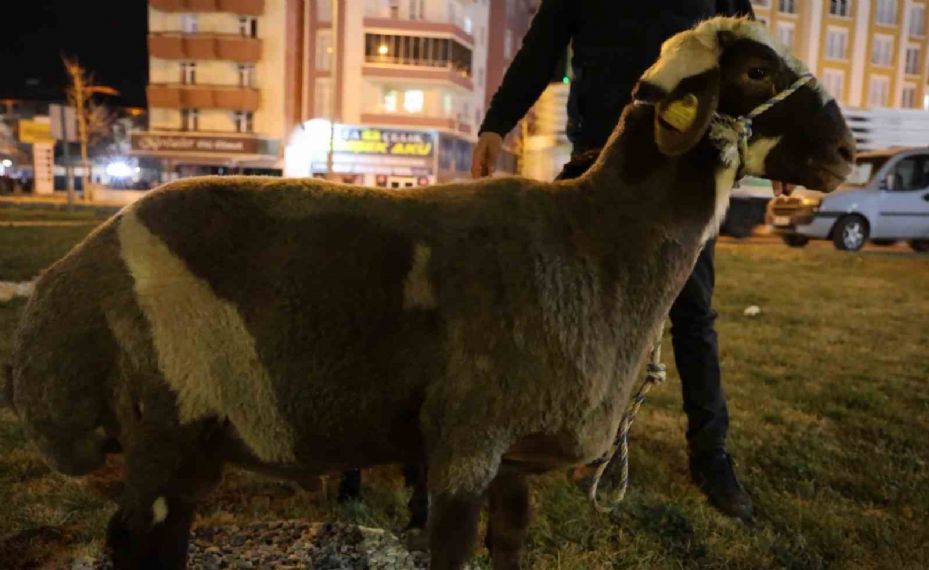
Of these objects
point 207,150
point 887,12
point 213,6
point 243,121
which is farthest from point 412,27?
point 887,12

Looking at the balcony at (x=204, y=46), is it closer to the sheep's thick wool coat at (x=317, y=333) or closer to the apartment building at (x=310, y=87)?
the apartment building at (x=310, y=87)

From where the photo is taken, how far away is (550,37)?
339cm

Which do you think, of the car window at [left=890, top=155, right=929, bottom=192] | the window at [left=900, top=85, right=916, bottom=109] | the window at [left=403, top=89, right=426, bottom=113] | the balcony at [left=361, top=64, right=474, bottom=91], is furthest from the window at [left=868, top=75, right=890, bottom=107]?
the car window at [left=890, top=155, right=929, bottom=192]

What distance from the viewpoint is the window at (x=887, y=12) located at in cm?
4375

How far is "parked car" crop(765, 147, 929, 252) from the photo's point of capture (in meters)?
16.2

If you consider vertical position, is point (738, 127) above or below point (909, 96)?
below

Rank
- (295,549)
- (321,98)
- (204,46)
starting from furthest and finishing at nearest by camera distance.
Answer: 1. (204,46)
2. (321,98)
3. (295,549)

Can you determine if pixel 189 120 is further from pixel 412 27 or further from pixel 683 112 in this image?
pixel 683 112

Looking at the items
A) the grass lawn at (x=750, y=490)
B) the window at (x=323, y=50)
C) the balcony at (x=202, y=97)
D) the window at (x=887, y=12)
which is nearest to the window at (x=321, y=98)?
the window at (x=323, y=50)

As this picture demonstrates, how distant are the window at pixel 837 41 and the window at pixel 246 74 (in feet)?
96.4

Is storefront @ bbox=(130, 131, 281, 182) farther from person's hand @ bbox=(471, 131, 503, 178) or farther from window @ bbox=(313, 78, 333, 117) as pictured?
person's hand @ bbox=(471, 131, 503, 178)

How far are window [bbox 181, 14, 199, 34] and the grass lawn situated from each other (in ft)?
116

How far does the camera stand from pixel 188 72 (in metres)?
39.0

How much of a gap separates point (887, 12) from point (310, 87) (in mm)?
31507
